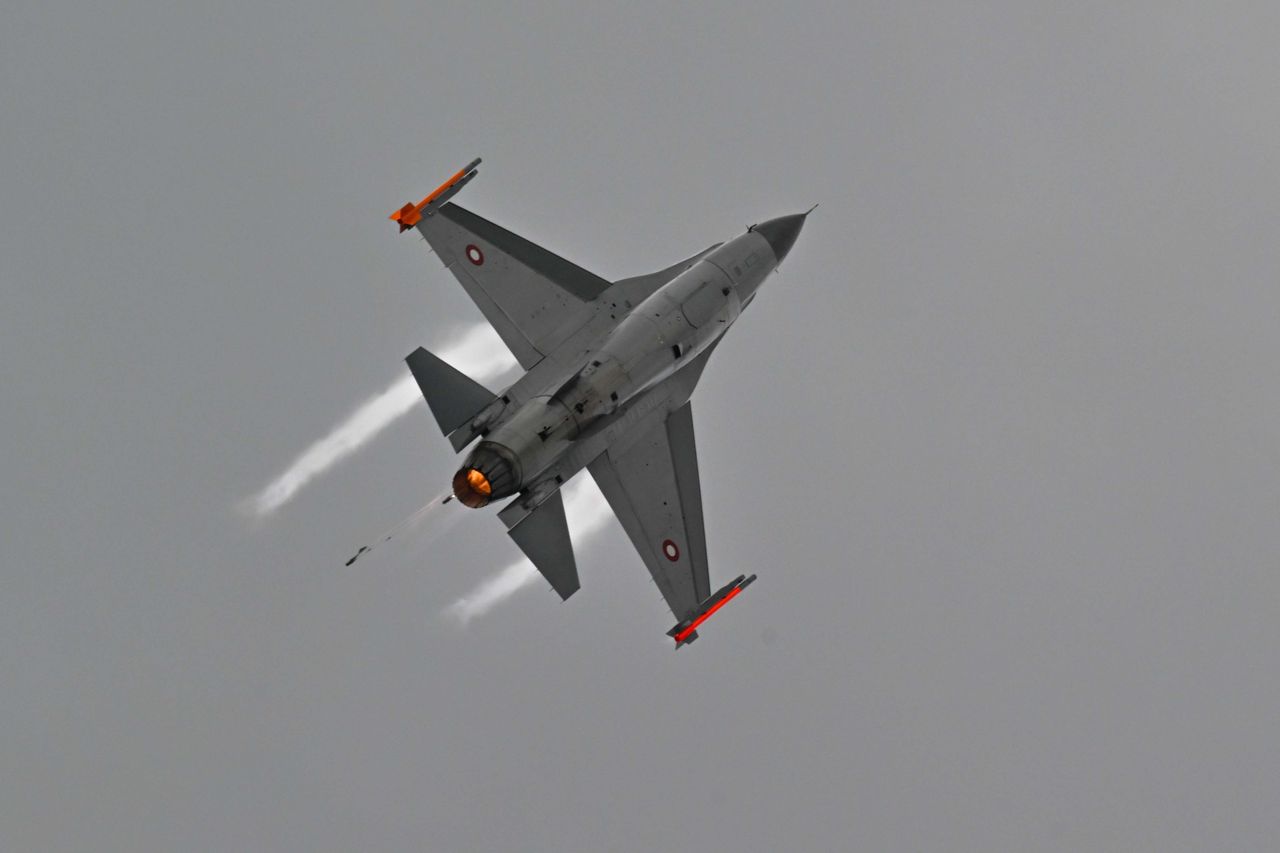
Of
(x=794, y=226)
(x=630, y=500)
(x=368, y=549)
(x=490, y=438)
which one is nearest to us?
(x=368, y=549)

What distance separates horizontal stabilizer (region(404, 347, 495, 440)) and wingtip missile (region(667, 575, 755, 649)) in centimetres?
1254

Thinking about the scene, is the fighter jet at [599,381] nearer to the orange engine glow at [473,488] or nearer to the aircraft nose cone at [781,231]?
the aircraft nose cone at [781,231]

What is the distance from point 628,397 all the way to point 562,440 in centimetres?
358

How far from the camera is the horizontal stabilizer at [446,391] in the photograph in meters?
49.0

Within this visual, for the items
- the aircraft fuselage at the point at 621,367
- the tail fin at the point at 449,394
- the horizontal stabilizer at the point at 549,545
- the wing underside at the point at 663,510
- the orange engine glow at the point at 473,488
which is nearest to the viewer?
the orange engine glow at the point at 473,488

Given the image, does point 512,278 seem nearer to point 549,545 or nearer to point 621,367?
point 621,367

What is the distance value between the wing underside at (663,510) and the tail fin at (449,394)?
21.9ft

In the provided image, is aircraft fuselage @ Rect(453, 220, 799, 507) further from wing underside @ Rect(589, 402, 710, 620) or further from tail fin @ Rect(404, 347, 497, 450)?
wing underside @ Rect(589, 402, 710, 620)

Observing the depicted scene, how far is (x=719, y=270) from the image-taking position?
54594mm

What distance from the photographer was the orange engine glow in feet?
159

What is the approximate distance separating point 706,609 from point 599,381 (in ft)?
37.0

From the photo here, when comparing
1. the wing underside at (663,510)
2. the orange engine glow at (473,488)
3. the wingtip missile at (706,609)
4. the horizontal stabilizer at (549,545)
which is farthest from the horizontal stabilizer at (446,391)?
the wingtip missile at (706,609)

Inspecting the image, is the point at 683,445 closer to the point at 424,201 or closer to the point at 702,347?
the point at 702,347

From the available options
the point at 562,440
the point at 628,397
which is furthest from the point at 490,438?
the point at 628,397
